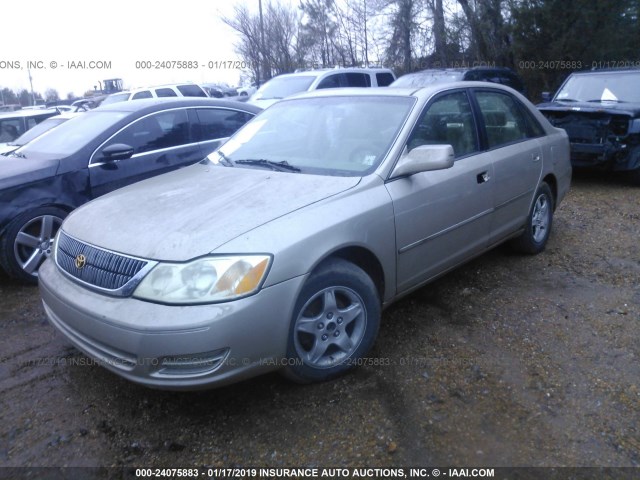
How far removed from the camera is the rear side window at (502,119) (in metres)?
4.16

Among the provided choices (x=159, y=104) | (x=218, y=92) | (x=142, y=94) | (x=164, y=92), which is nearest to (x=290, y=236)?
(x=159, y=104)

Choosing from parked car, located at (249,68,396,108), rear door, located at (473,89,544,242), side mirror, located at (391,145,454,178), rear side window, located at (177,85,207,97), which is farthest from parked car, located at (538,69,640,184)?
rear side window, located at (177,85,207,97)

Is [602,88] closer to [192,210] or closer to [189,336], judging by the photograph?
[192,210]

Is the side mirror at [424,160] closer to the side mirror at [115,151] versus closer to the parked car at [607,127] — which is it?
the side mirror at [115,151]

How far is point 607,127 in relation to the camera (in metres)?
7.07

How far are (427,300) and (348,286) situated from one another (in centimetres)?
137

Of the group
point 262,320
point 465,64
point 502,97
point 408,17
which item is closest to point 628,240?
point 502,97

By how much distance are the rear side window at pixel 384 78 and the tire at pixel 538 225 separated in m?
7.83

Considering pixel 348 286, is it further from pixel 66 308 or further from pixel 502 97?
pixel 502 97

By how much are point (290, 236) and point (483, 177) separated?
1.89m

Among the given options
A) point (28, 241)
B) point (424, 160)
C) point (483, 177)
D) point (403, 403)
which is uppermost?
point (424, 160)

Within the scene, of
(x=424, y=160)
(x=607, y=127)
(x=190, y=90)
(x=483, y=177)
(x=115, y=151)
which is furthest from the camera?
(x=190, y=90)

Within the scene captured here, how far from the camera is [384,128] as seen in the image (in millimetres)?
3465

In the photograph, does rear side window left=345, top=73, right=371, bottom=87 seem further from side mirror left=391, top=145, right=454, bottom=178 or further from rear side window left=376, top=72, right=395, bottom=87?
side mirror left=391, top=145, right=454, bottom=178
